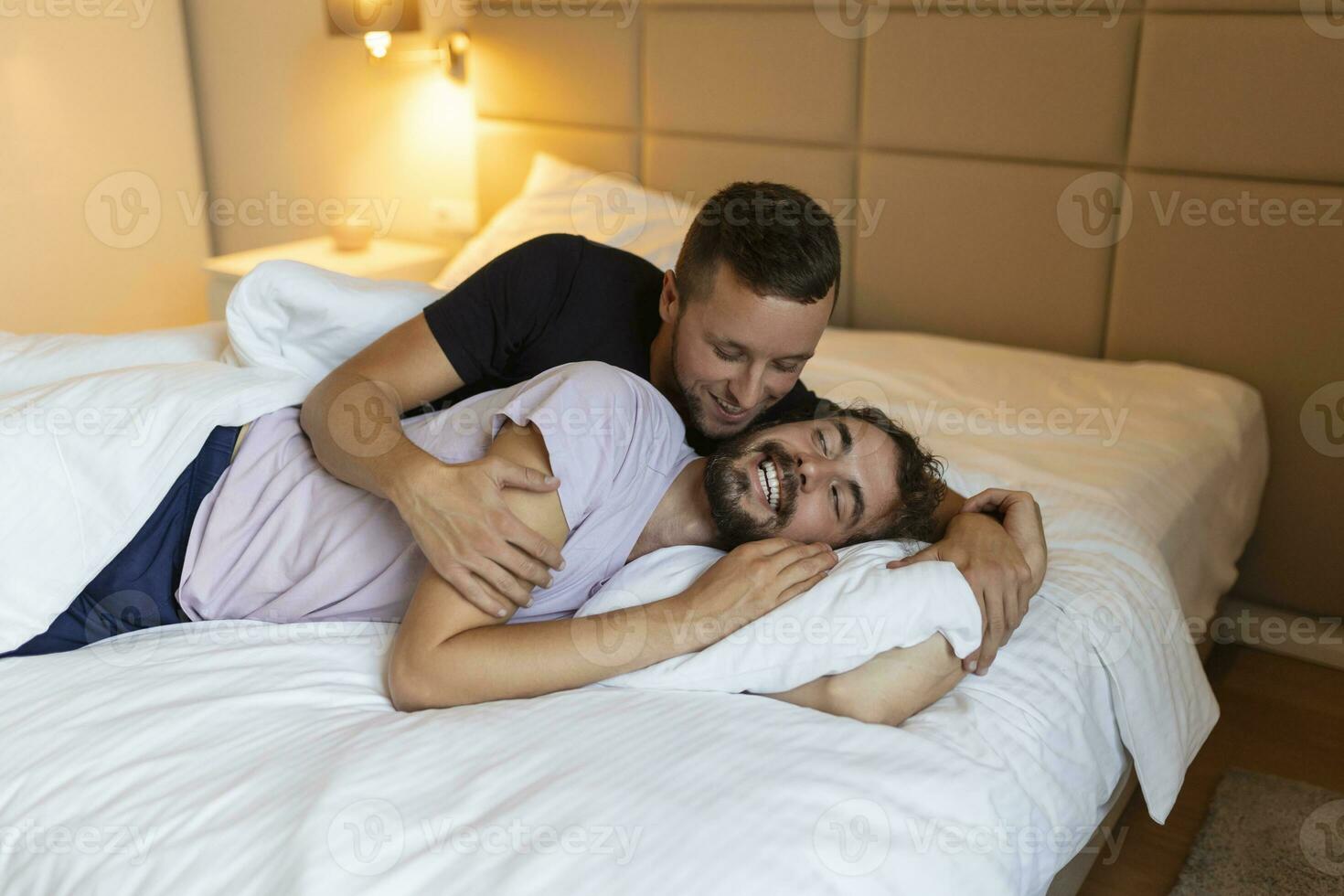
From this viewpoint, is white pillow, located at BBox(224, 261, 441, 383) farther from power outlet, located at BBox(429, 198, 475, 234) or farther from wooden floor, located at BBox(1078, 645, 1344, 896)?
power outlet, located at BBox(429, 198, 475, 234)

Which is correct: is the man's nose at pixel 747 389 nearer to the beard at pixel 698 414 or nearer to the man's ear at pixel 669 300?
the beard at pixel 698 414

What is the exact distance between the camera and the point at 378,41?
2.94 metres

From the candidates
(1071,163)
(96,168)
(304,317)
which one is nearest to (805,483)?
(304,317)

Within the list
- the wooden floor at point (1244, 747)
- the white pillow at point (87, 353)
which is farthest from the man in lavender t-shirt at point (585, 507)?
the wooden floor at point (1244, 747)

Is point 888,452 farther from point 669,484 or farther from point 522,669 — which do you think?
point 522,669

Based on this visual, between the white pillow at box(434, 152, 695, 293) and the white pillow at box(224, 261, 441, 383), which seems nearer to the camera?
the white pillow at box(224, 261, 441, 383)

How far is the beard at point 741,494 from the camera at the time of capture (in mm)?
1272

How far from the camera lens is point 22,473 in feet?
4.24

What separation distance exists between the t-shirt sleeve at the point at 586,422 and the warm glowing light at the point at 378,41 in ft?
6.60

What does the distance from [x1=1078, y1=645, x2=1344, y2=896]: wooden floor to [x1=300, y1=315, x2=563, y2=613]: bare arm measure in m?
1.04

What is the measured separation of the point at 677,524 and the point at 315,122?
8.20 ft

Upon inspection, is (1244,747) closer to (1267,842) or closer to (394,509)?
(1267,842)

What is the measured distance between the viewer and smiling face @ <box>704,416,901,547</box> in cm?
128

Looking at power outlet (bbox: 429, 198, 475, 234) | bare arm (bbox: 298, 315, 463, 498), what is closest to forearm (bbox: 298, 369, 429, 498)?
bare arm (bbox: 298, 315, 463, 498)
